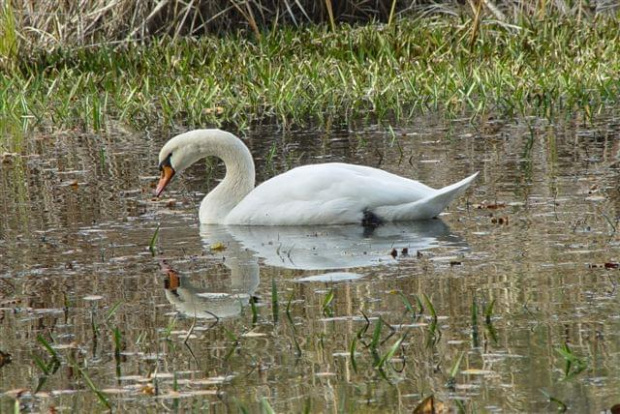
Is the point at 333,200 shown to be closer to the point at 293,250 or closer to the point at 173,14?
the point at 293,250

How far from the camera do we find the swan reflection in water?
21.4ft

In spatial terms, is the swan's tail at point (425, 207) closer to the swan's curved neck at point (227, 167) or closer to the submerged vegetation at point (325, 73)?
the swan's curved neck at point (227, 167)

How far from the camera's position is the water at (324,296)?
4934 millimetres

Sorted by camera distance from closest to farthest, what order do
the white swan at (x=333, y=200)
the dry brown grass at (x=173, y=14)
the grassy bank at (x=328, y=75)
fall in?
the white swan at (x=333, y=200) < the grassy bank at (x=328, y=75) < the dry brown grass at (x=173, y=14)

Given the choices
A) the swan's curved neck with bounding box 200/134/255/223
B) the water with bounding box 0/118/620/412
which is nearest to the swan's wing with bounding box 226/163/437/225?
the water with bounding box 0/118/620/412

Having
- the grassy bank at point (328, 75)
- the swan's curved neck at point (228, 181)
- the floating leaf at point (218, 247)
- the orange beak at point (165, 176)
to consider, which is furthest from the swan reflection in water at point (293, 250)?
the grassy bank at point (328, 75)

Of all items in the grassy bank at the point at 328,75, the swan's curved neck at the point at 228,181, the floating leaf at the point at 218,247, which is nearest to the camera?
the floating leaf at the point at 218,247

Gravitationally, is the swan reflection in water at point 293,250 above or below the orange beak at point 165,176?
below

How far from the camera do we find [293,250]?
7.58m

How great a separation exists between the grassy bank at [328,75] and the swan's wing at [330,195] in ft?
12.7

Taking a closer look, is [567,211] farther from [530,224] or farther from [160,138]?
[160,138]

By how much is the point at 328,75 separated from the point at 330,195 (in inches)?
246

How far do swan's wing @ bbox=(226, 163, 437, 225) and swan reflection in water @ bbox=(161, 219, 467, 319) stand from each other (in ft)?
0.22

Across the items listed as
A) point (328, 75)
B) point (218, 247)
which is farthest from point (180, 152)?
point (328, 75)
